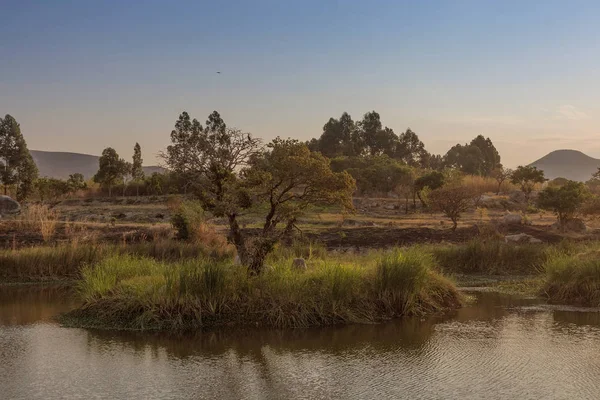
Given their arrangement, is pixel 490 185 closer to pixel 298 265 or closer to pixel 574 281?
pixel 574 281

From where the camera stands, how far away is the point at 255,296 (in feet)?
41.7

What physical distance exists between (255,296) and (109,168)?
43672 millimetres

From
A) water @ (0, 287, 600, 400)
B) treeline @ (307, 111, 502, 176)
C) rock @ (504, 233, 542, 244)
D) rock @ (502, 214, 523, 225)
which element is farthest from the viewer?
treeline @ (307, 111, 502, 176)

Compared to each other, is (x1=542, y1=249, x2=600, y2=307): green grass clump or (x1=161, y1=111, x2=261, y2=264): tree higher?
(x1=161, y1=111, x2=261, y2=264): tree

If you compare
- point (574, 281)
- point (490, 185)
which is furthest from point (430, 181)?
point (574, 281)

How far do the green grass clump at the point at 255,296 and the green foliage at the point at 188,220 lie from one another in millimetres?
8307

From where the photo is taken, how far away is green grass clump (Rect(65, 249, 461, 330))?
40.7 feet

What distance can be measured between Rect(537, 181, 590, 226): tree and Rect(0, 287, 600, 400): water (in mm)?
16633

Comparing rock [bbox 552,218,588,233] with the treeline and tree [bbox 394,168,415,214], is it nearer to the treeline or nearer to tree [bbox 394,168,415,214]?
tree [bbox 394,168,415,214]

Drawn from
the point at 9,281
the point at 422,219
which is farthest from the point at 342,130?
the point at 9,281

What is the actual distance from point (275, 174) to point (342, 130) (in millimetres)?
76496

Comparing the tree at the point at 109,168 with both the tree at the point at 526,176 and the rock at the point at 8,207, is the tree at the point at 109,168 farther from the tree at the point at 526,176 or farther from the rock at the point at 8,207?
the tree at the point at 526,176

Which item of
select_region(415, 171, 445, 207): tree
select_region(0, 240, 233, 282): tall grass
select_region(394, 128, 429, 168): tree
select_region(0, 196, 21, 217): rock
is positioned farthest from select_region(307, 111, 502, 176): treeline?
select_region(0, 240, 233, 282): tall grass

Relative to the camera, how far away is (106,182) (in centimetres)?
5409
